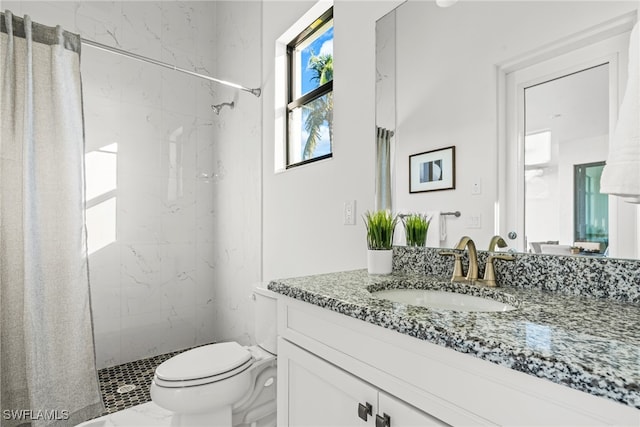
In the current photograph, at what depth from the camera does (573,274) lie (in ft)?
3.09

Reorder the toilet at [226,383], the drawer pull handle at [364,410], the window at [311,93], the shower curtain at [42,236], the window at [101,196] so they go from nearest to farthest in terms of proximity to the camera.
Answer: the drawer pull handle at [364,410]
the toilet at [226,383]
the shower curtain at [42,236]
the window at [311,93]
the window at [101,196]

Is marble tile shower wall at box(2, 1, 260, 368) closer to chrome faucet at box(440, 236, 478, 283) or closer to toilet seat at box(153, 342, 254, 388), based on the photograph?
toilet seat at box(153, 342, 254, 388)

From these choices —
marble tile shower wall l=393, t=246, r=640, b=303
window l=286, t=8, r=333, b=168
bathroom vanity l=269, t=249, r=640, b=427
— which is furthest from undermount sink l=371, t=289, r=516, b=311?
window l=286, t=8, r=333, b=168

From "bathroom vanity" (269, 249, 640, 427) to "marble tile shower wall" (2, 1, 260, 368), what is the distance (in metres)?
1.47

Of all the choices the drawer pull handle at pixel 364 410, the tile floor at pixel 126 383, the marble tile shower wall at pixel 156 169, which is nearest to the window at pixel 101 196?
the marble tile shower wall at pixel 156 169

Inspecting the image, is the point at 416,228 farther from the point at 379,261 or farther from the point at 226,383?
the point at 226,383

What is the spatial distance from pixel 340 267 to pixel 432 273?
0.53 metres

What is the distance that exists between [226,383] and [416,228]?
1008 mm

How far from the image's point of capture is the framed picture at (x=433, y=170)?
4.05 ft

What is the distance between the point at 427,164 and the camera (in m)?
1.31

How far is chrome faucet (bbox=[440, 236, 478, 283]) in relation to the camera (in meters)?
1.12

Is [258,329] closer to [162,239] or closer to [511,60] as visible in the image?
[162,239]

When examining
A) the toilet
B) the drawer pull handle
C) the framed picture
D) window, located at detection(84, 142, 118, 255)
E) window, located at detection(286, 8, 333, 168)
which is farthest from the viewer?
window, located at detection(84, 142, 118, 255)

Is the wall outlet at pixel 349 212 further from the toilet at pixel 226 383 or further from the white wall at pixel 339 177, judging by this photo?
the toilet at pixel 226 383
